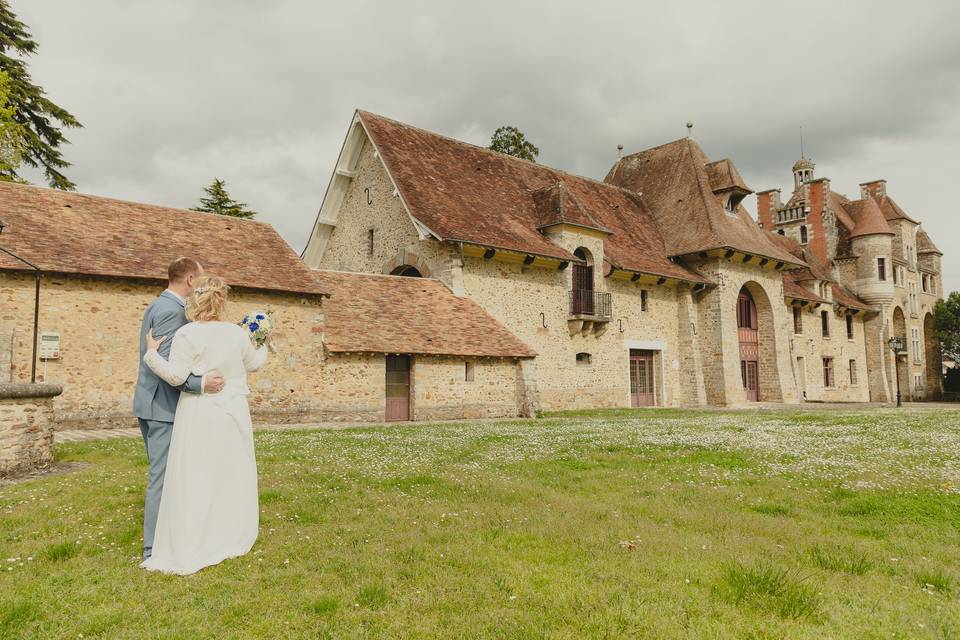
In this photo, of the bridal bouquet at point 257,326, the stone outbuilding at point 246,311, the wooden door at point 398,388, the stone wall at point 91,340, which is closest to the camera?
the bridal bouquet at point 257,326

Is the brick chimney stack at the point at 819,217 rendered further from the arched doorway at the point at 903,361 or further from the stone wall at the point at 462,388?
the stone wall at the point at 462,388

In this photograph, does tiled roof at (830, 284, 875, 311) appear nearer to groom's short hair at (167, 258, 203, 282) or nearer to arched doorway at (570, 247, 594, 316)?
arched doorway at (570, 247, 594, 316)

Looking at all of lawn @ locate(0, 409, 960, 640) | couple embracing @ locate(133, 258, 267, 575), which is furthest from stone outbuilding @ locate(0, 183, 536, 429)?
couple embracing @ locate(133, 258, 267, 575)

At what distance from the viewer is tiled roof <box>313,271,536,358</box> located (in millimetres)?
17672

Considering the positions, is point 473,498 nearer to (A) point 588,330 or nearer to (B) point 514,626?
(B) point 514,626

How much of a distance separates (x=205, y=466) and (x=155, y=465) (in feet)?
1.63

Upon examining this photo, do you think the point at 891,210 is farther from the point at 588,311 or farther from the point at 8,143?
the point at 8,143

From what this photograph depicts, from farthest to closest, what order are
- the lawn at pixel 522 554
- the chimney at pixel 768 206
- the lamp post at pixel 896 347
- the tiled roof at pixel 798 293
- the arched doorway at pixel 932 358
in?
the arched doorway at pixel 932 358 → the chimney at pixel 768 206 → the tiled roof at pixel 798 293 → the lamp post at pixel 896 347 → the lawn at pixel 522 554

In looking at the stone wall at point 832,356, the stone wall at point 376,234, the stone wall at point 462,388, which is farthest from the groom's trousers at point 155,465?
the stone wall at point 832,356

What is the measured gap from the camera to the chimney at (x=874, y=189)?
4703 cm

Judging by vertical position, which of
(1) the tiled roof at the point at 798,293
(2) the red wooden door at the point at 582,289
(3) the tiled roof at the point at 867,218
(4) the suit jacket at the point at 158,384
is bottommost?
(4) the suit jacket at the point at 158,384

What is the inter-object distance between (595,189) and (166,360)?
2751cm

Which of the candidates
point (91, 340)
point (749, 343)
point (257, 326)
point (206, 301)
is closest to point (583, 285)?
point (749, 343)

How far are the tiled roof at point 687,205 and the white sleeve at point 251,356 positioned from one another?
2552cm
